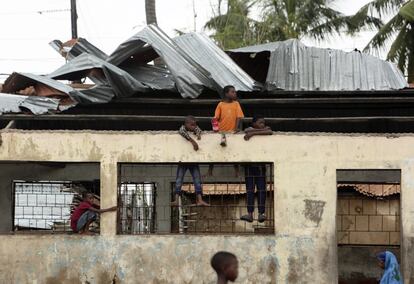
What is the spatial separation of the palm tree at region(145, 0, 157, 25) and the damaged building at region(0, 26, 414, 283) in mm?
5390

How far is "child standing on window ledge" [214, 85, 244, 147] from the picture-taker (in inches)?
495

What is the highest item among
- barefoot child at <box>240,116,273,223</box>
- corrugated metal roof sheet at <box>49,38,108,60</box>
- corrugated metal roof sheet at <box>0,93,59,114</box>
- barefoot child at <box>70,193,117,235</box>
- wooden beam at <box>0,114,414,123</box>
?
corrugated metal roof sheet at <box>49,38,108,60</box>

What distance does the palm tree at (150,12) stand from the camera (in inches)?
890

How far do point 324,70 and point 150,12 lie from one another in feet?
30.0

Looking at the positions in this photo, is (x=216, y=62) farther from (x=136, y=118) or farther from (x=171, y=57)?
(x=136, y=118)

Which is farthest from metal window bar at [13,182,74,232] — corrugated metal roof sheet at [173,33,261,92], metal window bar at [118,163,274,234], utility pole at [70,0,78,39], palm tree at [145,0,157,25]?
utility pole at [70,0,78,39]

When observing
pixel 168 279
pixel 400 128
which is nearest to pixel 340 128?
pixel 400 128

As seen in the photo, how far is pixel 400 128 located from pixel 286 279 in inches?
153

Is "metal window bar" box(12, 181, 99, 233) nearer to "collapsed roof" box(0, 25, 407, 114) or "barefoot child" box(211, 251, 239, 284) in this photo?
"collapsed roof" box(0, 25, 407, 114)

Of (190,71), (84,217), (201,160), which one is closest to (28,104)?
(84,217)

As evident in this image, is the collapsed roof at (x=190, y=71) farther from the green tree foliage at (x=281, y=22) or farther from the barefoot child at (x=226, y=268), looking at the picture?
the green tree foliage at (x=281, y=22)

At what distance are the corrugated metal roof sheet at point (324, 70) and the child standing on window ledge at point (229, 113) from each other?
1.28m

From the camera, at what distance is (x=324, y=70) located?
47.6 ft

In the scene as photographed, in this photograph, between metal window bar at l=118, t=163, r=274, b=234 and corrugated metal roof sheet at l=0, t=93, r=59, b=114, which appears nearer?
corrugated metal roof sheet at l=0, t=93, r=59, b=114
